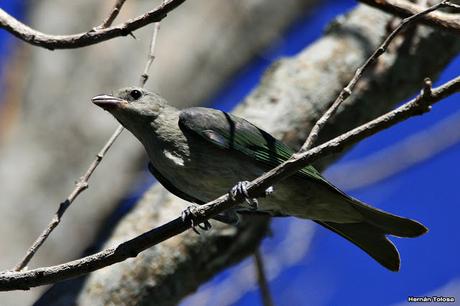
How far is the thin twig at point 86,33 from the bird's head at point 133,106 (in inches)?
45.4

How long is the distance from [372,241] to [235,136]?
1.02 m

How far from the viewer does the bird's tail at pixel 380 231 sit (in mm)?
4230

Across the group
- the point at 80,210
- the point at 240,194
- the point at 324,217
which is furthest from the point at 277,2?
the point at 240,194

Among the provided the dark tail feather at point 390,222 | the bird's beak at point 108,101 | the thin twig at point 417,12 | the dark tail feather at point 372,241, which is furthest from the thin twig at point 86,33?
the dark tail feather at point 372,241

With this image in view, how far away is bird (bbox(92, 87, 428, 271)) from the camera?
4.38 meters

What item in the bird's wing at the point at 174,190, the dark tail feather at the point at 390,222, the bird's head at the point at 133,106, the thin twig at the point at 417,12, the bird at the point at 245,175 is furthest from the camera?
the bird's head at the point at 133,106

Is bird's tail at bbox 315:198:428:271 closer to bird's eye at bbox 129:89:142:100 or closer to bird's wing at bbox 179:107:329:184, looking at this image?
bird's wing at bbox 179:107:329:184

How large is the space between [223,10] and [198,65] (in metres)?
0.64

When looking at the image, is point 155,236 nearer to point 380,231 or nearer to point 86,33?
point 86,33

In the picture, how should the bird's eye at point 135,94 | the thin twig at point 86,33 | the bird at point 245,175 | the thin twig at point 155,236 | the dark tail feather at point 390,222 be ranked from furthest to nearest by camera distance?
the bird's eye at point 135,94 → the bird at point 245,175 → the dark tail feather at point 390,222 → the thin twig at point 86,33 → the thin twig at point 155,236

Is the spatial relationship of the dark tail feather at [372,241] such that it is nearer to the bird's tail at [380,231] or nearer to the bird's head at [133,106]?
the bird's tail at [380,231]

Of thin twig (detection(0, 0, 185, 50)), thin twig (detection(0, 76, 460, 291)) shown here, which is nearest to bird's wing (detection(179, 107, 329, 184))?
thin twig (detection(0, 76, 460, 291))

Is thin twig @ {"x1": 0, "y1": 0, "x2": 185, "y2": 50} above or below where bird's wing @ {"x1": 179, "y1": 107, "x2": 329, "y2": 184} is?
below

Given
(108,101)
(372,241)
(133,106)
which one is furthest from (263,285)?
(108,101)
